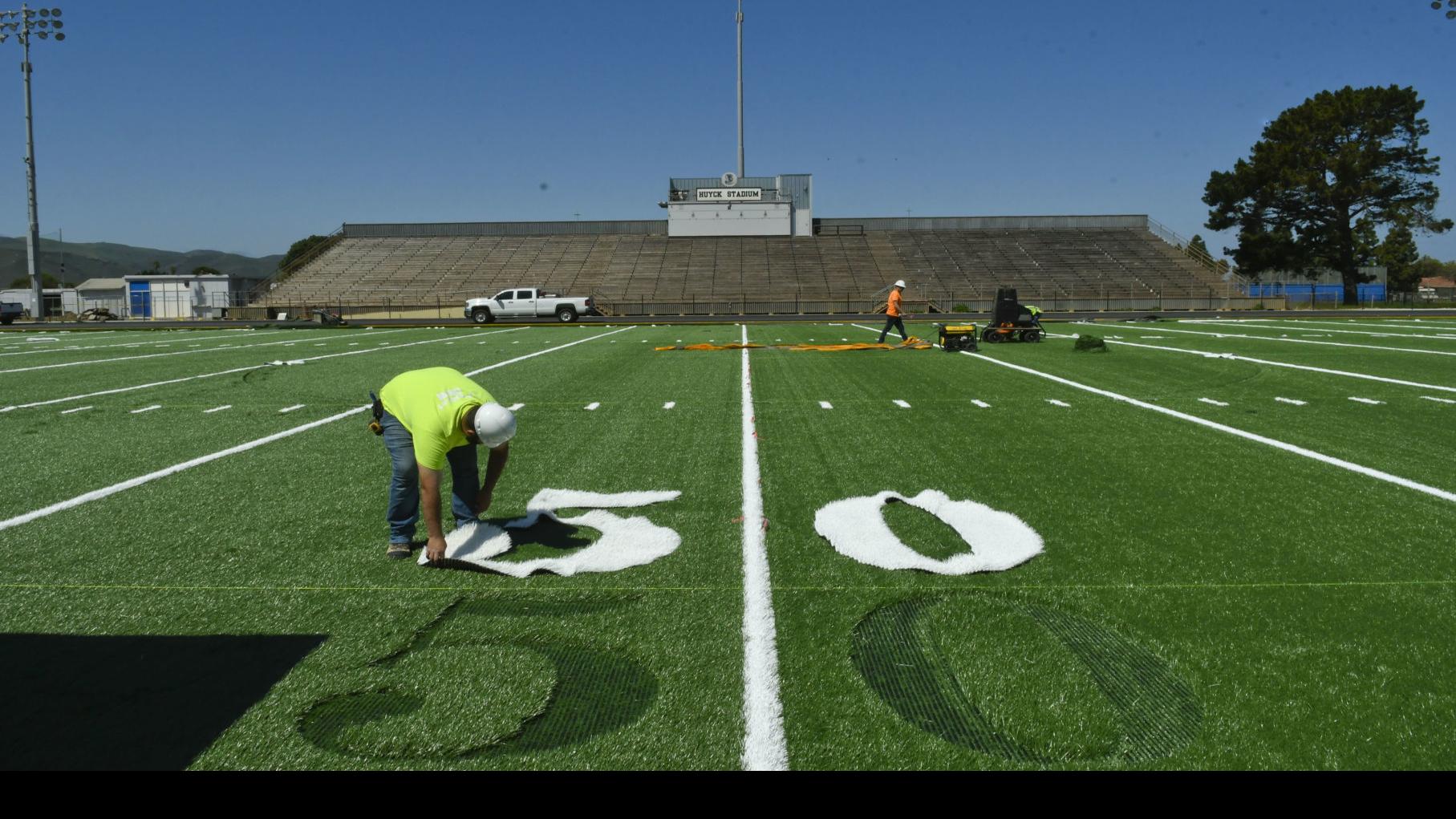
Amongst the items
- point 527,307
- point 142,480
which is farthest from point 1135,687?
point 527,307

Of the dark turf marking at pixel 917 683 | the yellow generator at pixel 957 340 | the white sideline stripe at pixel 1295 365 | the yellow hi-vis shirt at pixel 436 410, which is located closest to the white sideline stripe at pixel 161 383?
the yellow hi-vis shirt at pixel 436 410

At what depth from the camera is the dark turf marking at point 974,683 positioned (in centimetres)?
271

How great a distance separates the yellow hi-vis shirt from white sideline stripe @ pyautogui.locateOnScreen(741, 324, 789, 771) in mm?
1512

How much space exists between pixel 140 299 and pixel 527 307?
122 feet

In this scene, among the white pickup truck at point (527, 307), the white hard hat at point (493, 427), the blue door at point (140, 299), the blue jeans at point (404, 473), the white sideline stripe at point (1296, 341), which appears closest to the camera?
the white hard hat at point (493, 427)

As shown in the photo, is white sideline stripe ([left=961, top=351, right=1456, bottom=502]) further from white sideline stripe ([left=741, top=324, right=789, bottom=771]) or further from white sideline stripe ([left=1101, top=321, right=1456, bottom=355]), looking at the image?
white sideline stripe ([left=1101, top=321, right=1456, bottom=355])

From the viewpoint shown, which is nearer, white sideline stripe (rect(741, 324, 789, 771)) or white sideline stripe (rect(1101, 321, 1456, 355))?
white sideline stripe (rect(741, 324, 789, 771))

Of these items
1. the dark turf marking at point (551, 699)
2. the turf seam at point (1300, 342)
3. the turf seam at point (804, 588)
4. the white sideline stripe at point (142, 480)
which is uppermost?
the turf seam at point (1300, 342)

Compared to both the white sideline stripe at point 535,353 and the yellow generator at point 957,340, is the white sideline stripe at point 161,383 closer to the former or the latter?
the white sideline stripe at point 535,353

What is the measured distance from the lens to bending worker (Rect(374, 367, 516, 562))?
162 inches

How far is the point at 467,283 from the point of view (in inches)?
2421

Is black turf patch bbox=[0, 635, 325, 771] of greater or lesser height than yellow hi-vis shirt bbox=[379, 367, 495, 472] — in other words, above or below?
below

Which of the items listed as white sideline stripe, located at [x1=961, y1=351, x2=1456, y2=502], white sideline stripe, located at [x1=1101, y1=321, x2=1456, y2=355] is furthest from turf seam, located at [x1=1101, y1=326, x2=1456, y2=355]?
white sideline stripe, located at [x1=961, y1=351, x2=1456, y2=502]

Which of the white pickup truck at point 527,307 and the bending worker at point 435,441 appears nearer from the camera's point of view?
the bending worker at point 435,441
